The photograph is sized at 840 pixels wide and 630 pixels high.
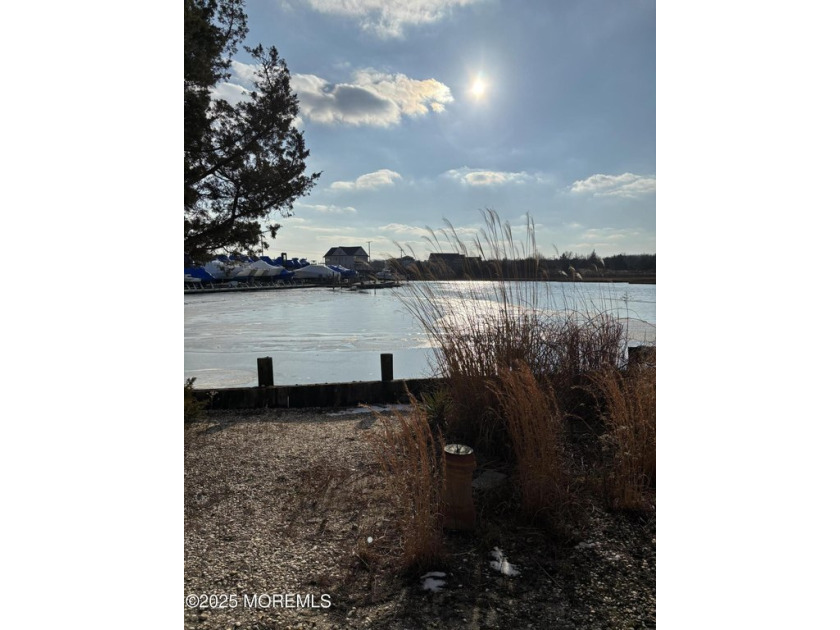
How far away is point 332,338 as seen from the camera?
279 inches

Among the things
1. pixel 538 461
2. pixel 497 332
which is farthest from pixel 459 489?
pixel 497 332

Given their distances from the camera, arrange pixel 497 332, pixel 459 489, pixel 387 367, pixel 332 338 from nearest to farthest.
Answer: pixel 459 489 < pixel 497 332 < pixel 387 367 < pixel 332 338

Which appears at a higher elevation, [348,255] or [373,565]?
[348,255]

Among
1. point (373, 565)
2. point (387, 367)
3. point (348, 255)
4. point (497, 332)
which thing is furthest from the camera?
point (387, 367)

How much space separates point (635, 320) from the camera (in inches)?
97.6

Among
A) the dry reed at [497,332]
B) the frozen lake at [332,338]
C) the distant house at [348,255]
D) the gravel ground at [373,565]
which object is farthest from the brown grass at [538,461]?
the distant house at [348,255]

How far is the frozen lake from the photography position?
244cm

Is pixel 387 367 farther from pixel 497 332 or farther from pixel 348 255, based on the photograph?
pixel 497 332

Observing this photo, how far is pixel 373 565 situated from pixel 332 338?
19.7 ft

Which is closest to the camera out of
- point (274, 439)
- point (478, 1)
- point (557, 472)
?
point (557, 472)
